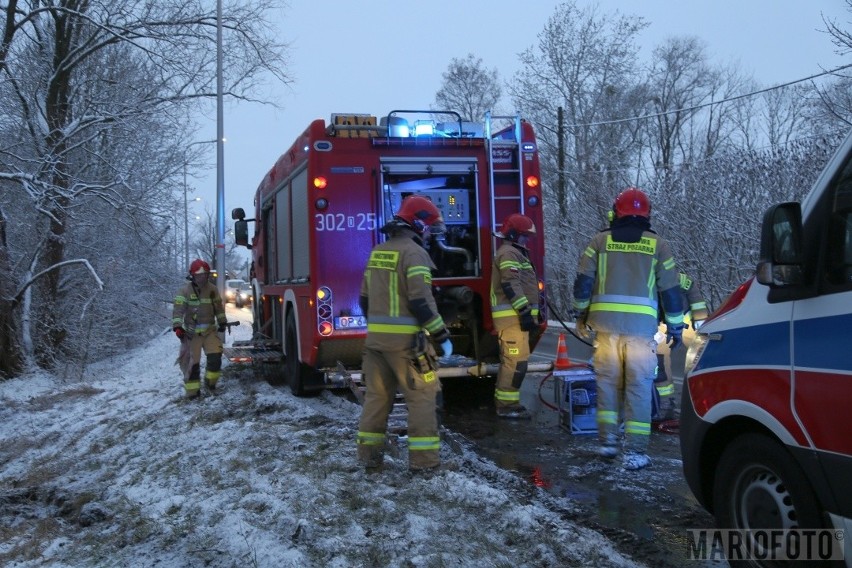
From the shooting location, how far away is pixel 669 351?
6785 millimetres

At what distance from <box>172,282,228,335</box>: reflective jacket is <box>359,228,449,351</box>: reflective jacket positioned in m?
4.79

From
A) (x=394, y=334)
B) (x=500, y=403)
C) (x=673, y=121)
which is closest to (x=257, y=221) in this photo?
(x=500, y=403)

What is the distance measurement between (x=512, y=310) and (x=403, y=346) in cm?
233

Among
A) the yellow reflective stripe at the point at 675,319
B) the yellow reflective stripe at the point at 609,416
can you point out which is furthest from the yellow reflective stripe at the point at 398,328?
the yellow reflective stripe at the point at 675,319

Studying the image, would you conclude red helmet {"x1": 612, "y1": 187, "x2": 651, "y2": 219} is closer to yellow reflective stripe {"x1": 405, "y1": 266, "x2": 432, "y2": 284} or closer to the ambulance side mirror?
yellow reflective stripe {"x1": 405, "y1": 266, "x2": 432, "y2": 284}

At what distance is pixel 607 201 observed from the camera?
2256 cm

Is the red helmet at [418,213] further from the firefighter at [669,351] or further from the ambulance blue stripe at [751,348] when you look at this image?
the ambulance blue stripe at [751,348]

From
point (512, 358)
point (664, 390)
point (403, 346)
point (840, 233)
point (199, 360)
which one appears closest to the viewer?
point (840, 233)

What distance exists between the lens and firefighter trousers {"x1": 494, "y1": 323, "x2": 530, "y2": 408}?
7.43 metres

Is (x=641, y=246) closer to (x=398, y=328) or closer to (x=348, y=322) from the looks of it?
(x=398, y=328)

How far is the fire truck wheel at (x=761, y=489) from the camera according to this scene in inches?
118

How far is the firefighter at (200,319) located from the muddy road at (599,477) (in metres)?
3.24

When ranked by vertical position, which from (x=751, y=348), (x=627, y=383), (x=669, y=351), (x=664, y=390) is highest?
(x=751, y=348)

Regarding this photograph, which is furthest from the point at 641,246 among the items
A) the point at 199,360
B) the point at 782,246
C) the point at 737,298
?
the point at 199,360
